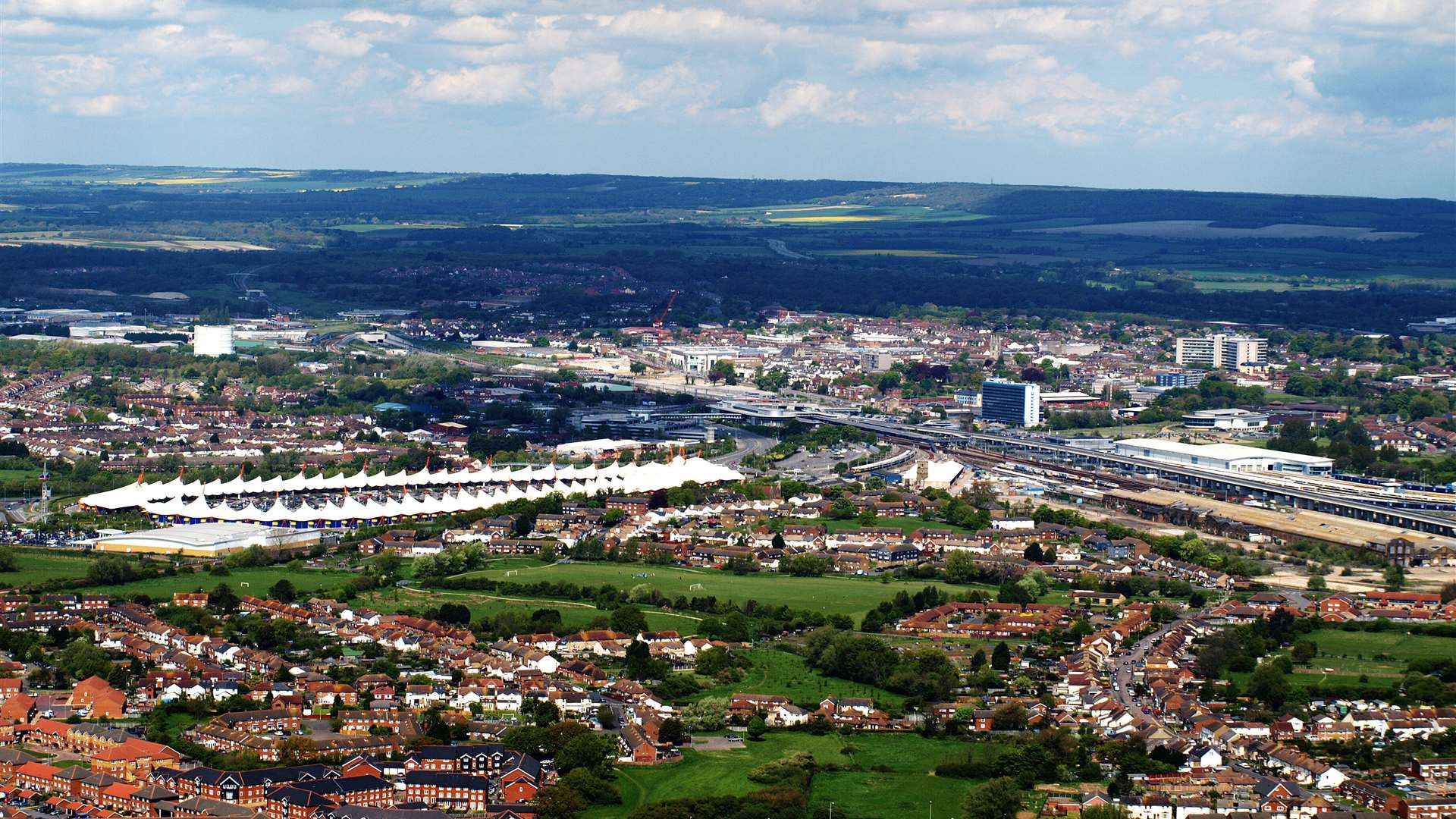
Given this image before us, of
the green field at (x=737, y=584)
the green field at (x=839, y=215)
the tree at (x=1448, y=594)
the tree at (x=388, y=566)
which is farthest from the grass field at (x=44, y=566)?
the green field at (x=839, y=215)

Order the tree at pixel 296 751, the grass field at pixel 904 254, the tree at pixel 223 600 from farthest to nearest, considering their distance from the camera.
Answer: the grass field at pixel 904 254, the tree at pixel 223 600, the tree at pixel 296 751

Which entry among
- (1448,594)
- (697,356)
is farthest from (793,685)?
(697,356)

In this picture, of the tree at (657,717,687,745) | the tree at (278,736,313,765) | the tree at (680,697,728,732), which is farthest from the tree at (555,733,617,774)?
the tree at (278,736,313,765)

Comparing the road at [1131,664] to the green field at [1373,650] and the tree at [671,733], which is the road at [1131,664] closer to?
the green field at [1373,650]

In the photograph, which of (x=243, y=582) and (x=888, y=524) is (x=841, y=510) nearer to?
(x=888, y=524)

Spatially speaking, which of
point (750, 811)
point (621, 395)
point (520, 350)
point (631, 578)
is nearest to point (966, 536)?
point (631, 578)

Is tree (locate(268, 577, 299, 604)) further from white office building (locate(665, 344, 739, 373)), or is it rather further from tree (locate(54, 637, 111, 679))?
white office building (locate(665, 344, 739, 373))
